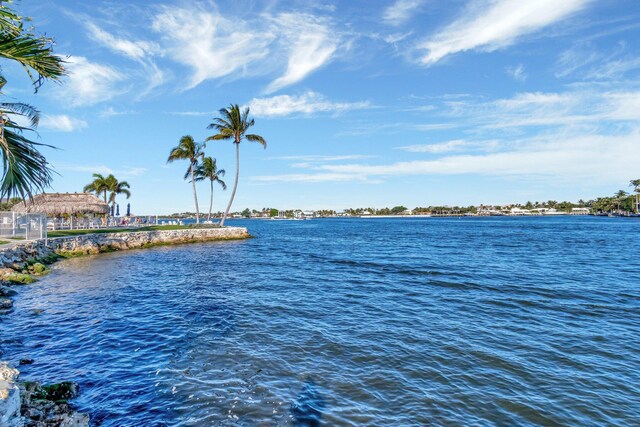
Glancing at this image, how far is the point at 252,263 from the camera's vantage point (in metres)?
27.4

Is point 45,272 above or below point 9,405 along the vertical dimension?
below

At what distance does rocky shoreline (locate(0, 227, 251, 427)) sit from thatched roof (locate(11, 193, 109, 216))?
7948mm

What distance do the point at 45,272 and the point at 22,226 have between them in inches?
292

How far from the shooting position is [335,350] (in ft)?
30.8

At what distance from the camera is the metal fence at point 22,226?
79.9ft

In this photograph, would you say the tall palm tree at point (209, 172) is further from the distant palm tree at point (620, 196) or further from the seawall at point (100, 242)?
the distant palm tree at point (620, 196)

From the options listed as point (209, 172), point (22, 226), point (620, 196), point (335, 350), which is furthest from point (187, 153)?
point (620, 196)

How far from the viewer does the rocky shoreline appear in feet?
15.5

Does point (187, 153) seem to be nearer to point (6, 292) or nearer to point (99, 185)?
point (99, 185)

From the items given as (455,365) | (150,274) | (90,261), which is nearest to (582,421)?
(455,365)

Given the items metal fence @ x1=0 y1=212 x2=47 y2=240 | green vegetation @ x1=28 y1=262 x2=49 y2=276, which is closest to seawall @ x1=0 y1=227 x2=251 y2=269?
green vegetation @ x1=28 y1=262 x2=49 y2=276

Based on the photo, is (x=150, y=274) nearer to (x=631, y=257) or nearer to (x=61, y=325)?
(x=61, y=325)

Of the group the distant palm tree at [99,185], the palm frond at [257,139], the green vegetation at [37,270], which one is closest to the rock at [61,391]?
the green vegetation at [37,270]

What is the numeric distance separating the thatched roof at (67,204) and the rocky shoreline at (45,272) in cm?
795
